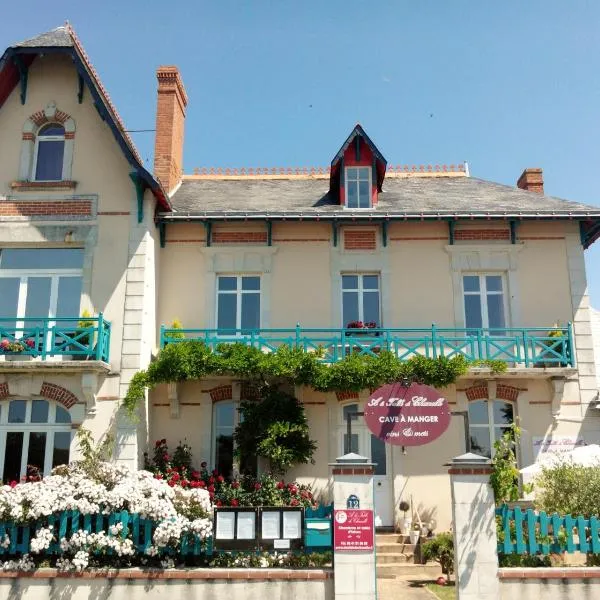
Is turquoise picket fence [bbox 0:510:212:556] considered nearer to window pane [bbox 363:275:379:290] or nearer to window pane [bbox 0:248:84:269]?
window pane [bbox 0:248:84:269]

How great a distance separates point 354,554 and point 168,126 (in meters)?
11.1

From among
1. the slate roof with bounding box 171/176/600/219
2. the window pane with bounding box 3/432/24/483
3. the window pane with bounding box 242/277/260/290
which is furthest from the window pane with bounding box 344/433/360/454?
the window pane with bounding box 3/432/24/483

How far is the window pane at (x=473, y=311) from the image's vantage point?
14211mm

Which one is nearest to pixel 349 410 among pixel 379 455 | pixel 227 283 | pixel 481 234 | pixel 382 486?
pixel 379 455

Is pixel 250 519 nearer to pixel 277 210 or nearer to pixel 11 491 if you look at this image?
pixel 11 491

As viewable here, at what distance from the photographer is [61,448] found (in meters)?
12.6

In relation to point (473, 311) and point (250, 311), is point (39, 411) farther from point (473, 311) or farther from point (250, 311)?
point (473, 311)

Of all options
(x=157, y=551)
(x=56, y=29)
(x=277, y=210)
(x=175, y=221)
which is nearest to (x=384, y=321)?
(x=277, y=210)

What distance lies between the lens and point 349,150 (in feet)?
49.3

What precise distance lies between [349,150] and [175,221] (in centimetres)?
400

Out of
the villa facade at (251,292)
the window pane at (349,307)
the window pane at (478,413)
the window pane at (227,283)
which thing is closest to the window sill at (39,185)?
the villa facade at (251,292)

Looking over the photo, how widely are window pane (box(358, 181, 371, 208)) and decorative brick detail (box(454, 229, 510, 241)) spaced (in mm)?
1960

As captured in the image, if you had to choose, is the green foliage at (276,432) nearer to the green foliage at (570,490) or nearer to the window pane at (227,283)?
the window pane at (227,283)

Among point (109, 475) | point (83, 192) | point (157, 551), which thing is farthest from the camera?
point (83, 192)
